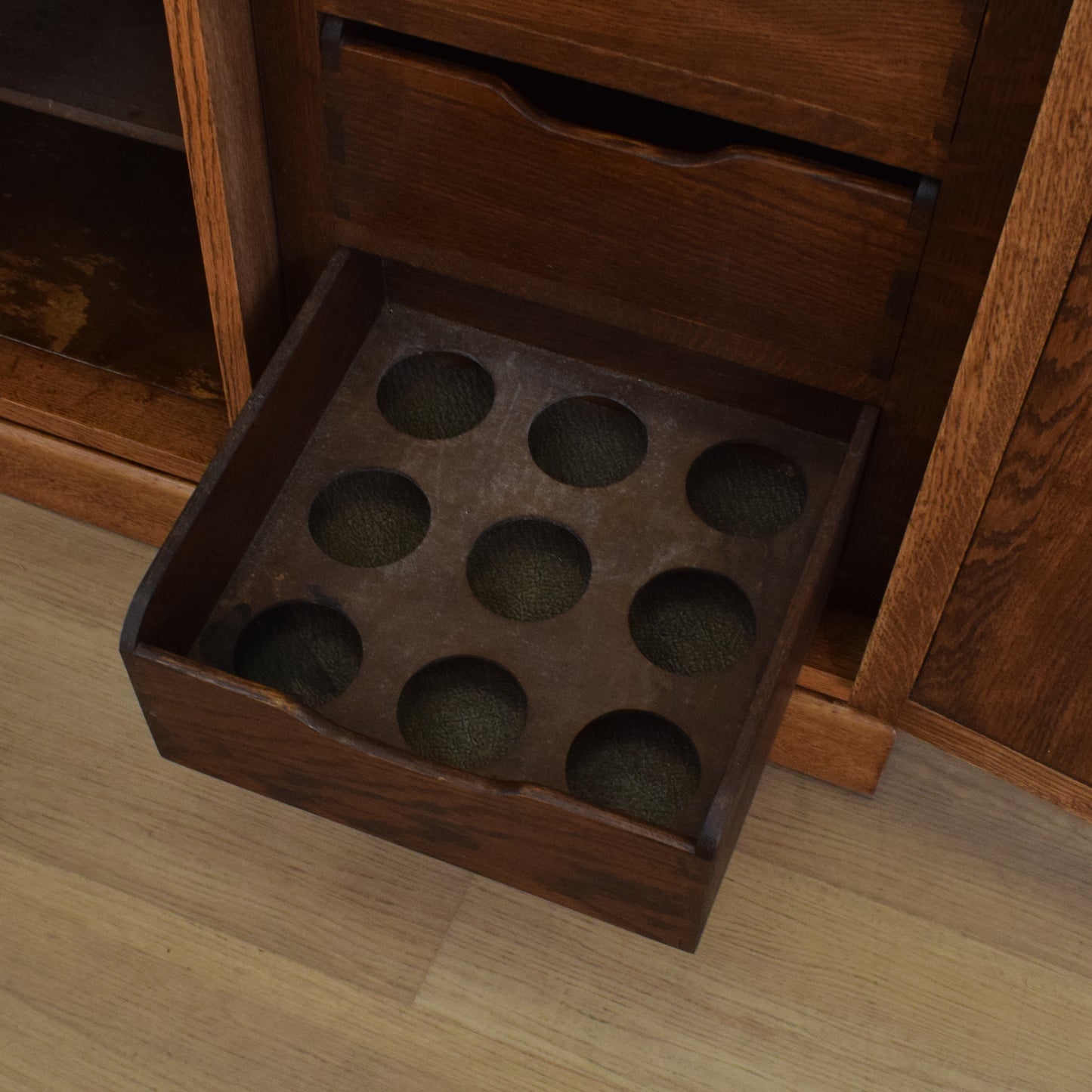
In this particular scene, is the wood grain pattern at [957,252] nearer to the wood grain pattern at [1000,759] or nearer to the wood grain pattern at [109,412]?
the wood grain pattern at [1000,759]

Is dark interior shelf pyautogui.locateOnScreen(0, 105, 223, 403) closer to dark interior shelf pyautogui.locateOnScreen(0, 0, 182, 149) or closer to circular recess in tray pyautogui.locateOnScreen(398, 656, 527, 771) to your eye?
dark interior shelf pyautogui.locateOnScreen(0, 0, 182, 149)

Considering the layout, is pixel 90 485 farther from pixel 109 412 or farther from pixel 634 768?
pixel 634 768

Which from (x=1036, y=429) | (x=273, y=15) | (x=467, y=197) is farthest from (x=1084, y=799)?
(x=273, y=15)

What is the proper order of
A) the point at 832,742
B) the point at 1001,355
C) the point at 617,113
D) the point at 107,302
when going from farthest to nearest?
the point at 107,302 < the point at 832,742 < the point at 617,113 < the point at 1001,355

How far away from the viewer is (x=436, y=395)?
3.32 feet

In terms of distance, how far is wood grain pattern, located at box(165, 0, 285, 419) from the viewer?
2.73 ft

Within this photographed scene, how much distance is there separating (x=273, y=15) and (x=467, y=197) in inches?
5.7

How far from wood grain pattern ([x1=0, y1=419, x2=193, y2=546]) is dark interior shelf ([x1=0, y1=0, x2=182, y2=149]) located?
0.25 meters

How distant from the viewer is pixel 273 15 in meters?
0.86

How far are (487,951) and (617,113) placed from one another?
533 millimetres

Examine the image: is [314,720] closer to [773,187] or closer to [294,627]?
[294,627]

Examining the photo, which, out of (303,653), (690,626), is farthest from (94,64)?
(690,626)

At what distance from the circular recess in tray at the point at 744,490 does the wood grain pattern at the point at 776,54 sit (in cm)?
24

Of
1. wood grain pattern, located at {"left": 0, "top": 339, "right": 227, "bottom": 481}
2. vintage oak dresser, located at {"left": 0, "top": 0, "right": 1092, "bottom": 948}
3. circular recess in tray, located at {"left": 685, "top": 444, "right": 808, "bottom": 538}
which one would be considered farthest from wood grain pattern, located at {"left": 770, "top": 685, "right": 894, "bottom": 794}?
wood grain pattern, located at {"left": 0, "top": 339, "right": 227, "bottom": 481}
